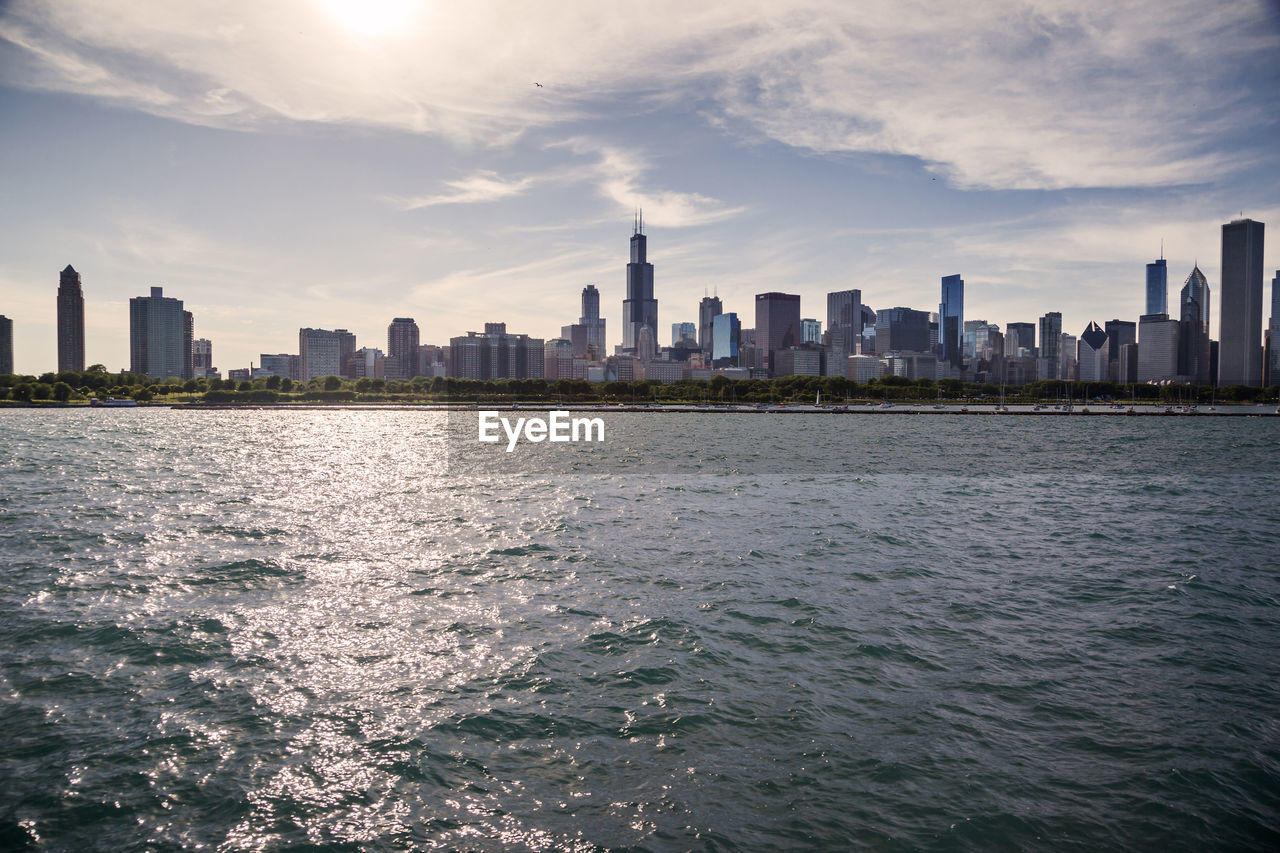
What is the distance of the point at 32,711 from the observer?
14.4 metres

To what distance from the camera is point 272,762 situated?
41.6ft

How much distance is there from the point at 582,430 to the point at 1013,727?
136 metres

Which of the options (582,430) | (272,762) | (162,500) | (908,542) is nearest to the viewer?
(272,762)

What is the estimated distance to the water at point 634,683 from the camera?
11328mm

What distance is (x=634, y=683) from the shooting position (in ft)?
53.6

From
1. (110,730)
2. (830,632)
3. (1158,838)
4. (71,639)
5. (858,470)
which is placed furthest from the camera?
(858,470)

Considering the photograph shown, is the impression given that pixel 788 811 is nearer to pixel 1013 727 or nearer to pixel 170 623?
pixel 1013 727

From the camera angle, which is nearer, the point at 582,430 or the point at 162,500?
the point at 162,500

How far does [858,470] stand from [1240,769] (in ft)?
194

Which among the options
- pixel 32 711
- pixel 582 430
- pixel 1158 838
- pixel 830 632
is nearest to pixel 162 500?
pixel 32 711

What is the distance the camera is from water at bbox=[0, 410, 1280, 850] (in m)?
11.3

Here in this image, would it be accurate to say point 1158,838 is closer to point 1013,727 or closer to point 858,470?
point 1013,727

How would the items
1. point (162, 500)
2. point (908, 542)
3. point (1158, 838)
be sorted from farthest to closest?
point (162, 500) < point (908, 542) < point (1158, 838)

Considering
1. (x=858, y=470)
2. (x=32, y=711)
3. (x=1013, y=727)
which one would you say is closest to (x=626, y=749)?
(x=1013, y=727)
